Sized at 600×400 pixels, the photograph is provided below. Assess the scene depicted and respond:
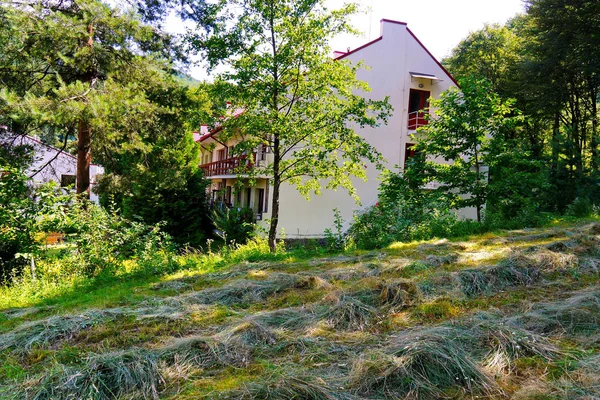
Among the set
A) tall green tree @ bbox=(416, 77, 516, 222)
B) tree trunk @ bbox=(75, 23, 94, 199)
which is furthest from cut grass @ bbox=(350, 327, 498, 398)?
tree trunk @ bbox=(75, 23, 94, 199)

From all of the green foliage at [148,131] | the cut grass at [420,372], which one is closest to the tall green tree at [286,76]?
the green foliage at [148,131]

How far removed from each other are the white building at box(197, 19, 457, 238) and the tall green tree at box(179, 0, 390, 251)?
6175 mm

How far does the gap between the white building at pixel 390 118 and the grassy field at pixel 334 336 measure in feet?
39.6

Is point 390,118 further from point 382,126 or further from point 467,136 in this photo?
point 467,136

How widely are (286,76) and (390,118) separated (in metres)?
9.35

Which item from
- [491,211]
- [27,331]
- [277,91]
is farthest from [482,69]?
[27,331]

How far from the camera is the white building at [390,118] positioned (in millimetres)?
18234

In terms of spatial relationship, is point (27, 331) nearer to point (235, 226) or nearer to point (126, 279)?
point (126, 279)

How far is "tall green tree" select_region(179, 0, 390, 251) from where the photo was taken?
1117 centimetres

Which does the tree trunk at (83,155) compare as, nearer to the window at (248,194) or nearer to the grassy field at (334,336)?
the grassy field at (334,336)

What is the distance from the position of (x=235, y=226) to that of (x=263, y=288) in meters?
13.5

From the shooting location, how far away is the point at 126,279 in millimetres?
7027

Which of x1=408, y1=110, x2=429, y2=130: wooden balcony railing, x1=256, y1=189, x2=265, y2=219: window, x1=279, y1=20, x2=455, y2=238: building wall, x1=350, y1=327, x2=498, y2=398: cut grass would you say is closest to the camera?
x1=350, y1=327, x2=498, y2=398: cut grass

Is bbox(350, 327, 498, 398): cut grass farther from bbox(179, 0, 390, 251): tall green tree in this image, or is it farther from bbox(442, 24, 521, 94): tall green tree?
bbox(442, 24, 521, 94): tall green tree
